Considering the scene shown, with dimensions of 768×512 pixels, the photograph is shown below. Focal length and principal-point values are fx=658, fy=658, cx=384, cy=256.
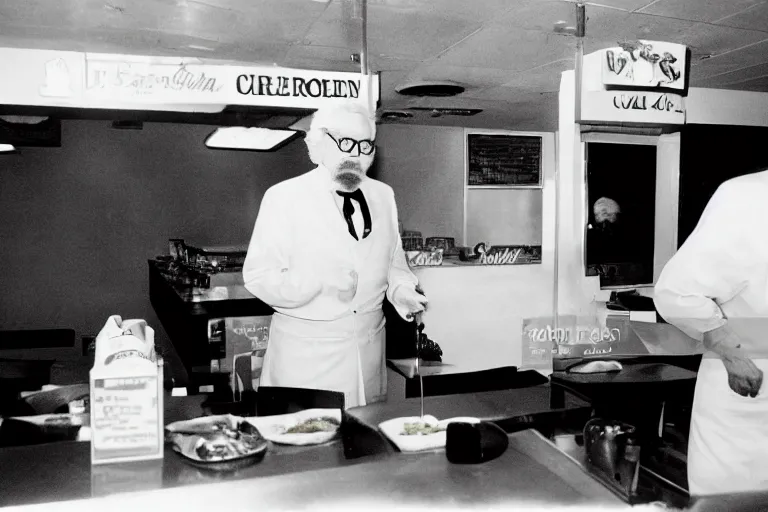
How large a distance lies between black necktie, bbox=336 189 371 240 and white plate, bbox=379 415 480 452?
1.12m

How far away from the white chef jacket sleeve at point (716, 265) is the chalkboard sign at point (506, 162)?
505cm

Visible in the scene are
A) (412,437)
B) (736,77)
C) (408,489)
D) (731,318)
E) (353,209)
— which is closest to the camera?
(408,489)

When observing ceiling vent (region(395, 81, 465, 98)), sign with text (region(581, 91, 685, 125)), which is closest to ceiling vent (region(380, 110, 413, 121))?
ceiling vent (region(395, 81, 465, 98))

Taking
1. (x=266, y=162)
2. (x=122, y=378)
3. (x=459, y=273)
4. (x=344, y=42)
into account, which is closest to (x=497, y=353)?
(x=459, y=273)

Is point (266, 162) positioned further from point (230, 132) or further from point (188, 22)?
point (188, 22)

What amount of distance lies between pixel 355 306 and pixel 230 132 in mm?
3782

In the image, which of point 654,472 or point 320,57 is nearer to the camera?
point 654,472

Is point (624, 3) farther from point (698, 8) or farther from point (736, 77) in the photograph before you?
point (736, 77)

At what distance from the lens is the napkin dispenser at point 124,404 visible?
1543mm

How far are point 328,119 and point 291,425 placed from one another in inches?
53.1

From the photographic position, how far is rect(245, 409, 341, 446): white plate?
5.51 feet

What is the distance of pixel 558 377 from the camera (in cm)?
229

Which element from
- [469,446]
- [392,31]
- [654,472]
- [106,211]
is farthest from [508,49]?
[106,211]

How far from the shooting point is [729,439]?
6.80 feet
